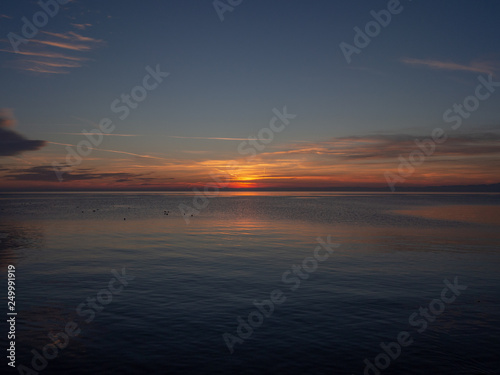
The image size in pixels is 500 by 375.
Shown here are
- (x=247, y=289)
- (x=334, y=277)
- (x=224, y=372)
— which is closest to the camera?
(x=224, y=372)

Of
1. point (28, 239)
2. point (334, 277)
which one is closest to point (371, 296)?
A: point (334, 277)

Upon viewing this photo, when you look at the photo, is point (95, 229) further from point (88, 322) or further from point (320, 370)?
point (320, 370)

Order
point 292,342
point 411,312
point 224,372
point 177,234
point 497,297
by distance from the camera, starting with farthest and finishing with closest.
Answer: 1. point 177,234
2. point 497,297
3. point 411,312
4. point 292,342
5. point 224,372

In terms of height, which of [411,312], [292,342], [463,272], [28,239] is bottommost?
[292,342]

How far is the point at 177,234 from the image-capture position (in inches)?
2101

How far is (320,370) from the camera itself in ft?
44.7

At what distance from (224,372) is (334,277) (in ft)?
51.9

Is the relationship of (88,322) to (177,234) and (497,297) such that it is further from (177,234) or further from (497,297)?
(177,234)

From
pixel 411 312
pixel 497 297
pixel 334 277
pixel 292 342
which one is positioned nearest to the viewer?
pixel 292 342

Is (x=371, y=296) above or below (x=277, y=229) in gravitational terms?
below

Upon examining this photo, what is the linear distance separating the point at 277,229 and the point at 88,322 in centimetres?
4395

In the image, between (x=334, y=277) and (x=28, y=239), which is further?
(x=28, y=239)

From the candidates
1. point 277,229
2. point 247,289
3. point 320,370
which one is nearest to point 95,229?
point 277,229

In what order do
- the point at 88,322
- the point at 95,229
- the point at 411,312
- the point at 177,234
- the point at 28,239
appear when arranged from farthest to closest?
the point at 95,229 < the point at 177,234 < the point at 28,239 < the point at 411,312 < the point at 88,322
